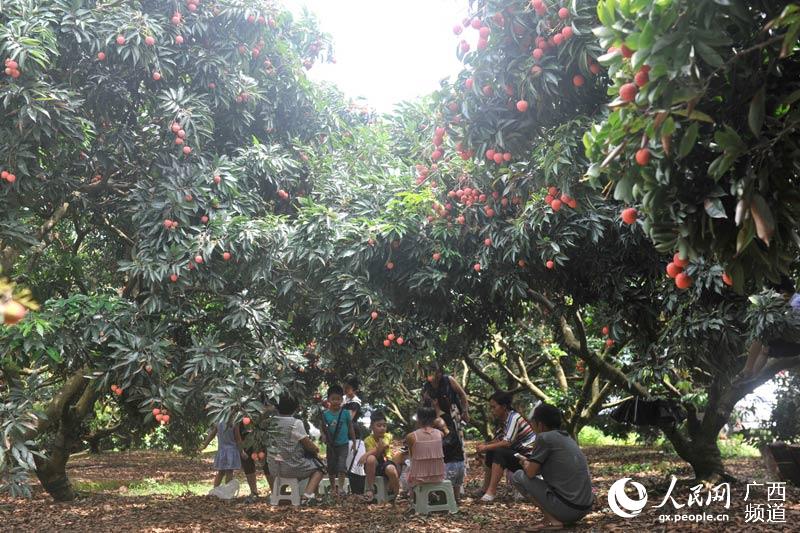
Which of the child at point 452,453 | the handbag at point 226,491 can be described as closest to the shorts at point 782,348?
the child at point 452,453

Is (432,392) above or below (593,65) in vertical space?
below

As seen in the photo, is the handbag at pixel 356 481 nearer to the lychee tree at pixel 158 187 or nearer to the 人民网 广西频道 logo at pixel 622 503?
the lychee tree at pixel 158 187

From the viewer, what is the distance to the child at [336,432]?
342 inches

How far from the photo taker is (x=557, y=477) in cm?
598

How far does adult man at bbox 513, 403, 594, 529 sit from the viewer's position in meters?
5.95

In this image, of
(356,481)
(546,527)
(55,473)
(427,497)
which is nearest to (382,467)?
(356,481)

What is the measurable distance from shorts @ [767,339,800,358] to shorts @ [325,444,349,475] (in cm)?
473

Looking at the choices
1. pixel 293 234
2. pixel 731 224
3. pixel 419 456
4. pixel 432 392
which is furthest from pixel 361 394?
pixel 731 224

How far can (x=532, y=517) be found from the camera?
6.98 metres

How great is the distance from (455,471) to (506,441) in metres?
0.86

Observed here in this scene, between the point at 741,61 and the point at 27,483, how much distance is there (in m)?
5.72

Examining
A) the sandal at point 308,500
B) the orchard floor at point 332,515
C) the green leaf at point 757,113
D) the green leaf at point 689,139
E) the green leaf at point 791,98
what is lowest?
the orchard floor at point 332,515

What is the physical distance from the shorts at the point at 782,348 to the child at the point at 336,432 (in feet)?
14.6

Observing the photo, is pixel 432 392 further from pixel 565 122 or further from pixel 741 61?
pixel 741 61
